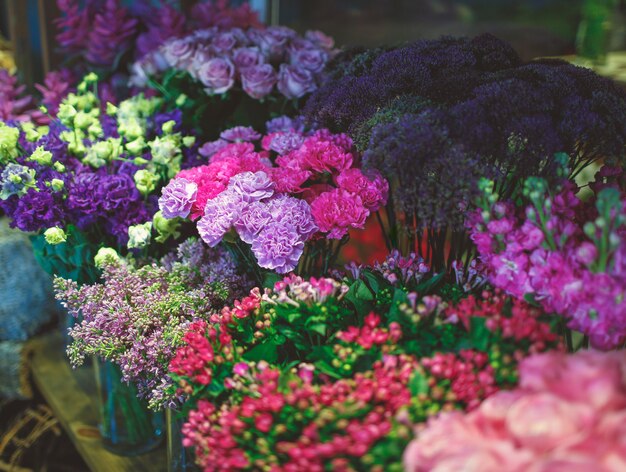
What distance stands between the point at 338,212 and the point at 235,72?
0.52 m

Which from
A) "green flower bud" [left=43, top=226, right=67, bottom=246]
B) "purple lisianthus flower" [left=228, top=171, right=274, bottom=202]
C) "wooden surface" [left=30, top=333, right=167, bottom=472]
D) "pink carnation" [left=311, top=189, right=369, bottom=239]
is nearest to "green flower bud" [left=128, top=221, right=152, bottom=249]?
"green flower bud" [left=43, top=226, right=67, bottom=246]

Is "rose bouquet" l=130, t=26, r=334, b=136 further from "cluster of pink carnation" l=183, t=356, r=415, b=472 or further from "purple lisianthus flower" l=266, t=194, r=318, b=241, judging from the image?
"cluster of pink carnation" l=183, t=356, r=415, b=472

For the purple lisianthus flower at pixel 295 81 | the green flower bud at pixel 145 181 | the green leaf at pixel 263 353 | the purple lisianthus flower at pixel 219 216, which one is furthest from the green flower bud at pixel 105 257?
the purple lisianthus flower at pixel 295 81

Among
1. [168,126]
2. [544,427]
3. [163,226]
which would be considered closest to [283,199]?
[163,226]

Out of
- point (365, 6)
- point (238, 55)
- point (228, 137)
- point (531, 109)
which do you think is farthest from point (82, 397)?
point (365, 6)

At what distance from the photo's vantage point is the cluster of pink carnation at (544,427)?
19.1 inches

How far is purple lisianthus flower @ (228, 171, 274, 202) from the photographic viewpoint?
89 cm

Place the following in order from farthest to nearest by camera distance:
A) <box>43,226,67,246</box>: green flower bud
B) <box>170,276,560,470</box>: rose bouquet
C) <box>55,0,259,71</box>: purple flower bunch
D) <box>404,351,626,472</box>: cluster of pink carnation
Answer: <box>55,0,259,71</box>: purple flower bunch < <box>43,226,67,246</box>: green flower bud < <box>170,276,560,470</box>: rose bouquet < <box>404,351,626,472</box>: cluster of pink carnation

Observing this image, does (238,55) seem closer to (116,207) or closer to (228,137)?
(228,137)

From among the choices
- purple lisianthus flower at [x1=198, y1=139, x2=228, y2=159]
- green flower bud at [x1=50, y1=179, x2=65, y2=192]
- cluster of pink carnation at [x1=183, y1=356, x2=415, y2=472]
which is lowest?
cluster of pink carnation at [x1=183, y1=356, x2=415, y2=472]

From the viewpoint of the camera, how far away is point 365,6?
202cm

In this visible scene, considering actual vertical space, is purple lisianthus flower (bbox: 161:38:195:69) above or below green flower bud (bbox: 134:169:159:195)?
above

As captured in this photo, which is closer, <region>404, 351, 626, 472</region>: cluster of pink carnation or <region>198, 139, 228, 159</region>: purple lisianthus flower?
<region>404, 351, 626, 472</region>: cluster of pink carnation

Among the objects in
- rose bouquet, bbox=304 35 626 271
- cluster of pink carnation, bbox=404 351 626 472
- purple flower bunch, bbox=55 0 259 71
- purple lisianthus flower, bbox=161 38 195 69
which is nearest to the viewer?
cluster of pink carnation, bbox=404 351 626 472
